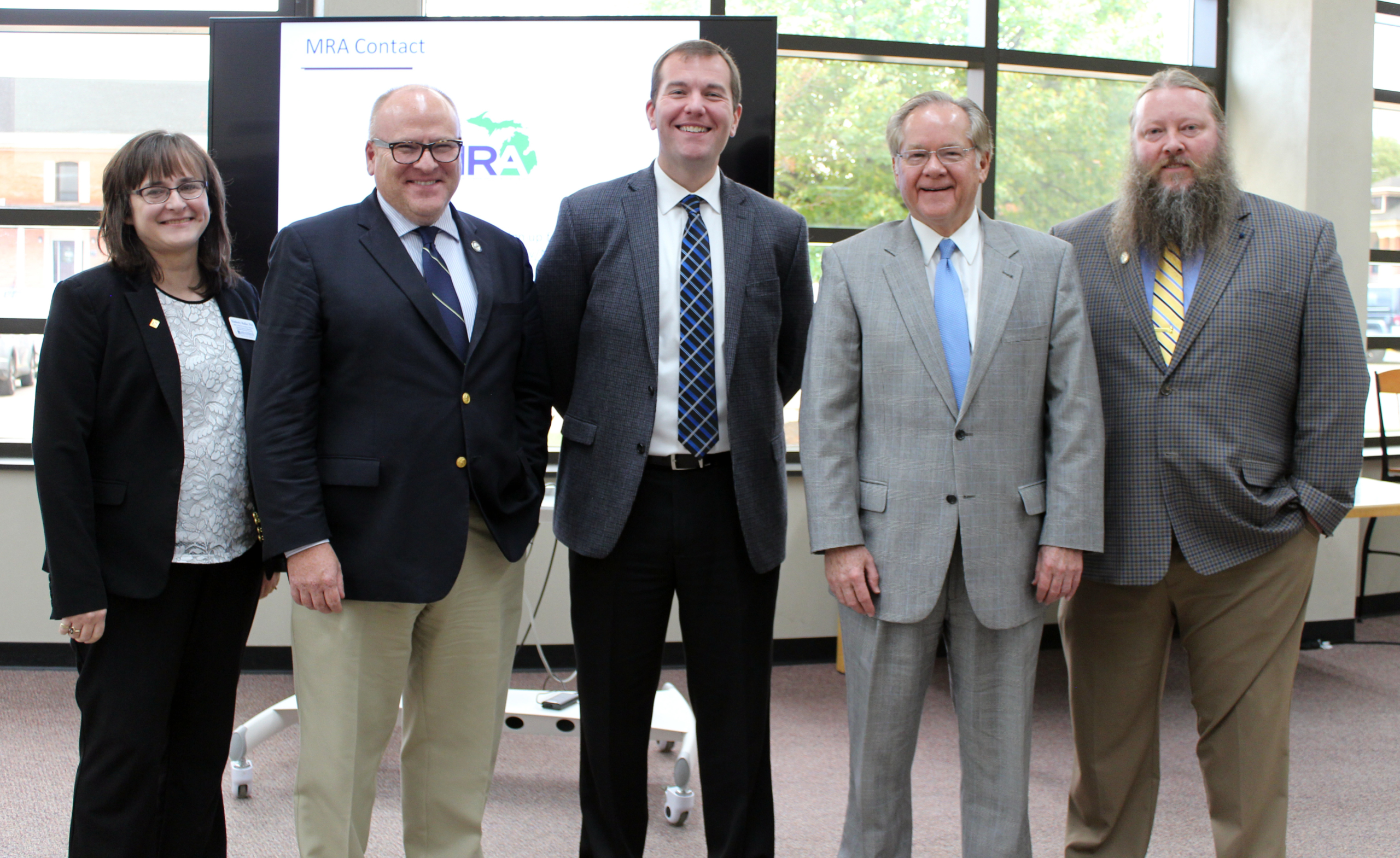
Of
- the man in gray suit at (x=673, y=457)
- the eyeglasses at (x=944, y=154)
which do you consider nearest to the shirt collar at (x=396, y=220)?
the man in gray suit at (x=673, y=457)

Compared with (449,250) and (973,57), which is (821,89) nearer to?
(973,57)

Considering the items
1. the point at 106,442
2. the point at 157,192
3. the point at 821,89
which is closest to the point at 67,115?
the point at 157,192

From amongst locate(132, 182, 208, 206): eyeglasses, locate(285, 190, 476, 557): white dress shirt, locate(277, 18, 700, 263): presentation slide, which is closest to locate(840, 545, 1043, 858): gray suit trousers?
locate(285, 190, 476, 557): white dress shirt

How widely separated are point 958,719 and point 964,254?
2.91ft

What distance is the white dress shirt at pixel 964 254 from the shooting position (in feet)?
6.10

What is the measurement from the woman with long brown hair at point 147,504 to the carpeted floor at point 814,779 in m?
0.77

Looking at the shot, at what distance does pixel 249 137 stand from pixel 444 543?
1.79 meters

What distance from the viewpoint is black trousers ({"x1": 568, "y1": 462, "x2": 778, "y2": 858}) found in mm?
1943

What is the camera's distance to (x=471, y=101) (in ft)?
9.70

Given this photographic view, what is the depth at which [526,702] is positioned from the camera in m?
3.02

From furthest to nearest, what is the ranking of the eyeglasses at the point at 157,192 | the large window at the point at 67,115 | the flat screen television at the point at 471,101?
the large window at the point at 67,115 → the flat screen television at the point at 471,101 → the eyeglasses at the point at 157,192

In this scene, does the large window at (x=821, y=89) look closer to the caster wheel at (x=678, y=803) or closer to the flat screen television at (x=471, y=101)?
the flat screen television at (x=471, y=101)

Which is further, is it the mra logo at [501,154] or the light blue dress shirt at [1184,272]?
the mra logo at [501,154]

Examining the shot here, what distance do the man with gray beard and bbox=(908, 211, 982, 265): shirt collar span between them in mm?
345
